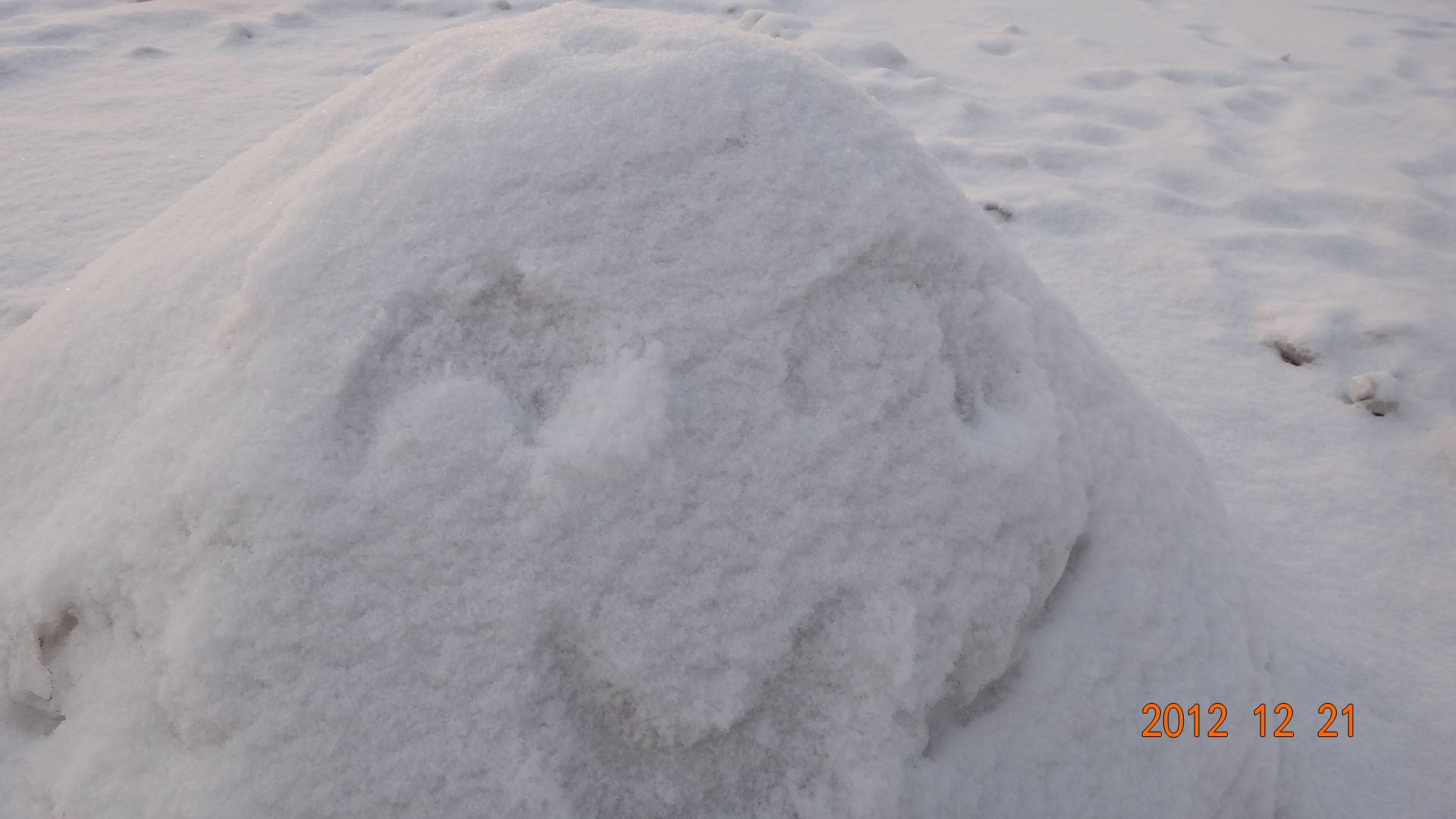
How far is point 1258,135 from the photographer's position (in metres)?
2.48

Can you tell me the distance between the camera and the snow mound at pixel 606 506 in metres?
0.70

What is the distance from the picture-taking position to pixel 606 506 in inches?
28.2

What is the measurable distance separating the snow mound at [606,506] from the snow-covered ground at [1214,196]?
142 mm

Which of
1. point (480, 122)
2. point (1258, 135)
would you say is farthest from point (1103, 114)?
point (480, 122)

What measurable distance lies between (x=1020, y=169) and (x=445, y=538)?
199 cm

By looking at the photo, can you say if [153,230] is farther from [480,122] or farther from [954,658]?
[954,658]

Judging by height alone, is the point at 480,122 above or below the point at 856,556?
above

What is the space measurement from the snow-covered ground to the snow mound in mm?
142

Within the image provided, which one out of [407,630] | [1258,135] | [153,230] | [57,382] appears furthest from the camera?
[1258,135]

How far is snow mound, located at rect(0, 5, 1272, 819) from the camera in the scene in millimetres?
696
